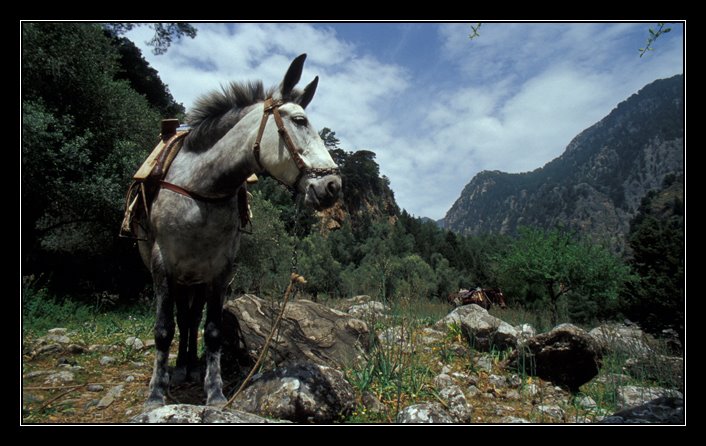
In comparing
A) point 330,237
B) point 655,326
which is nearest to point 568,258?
point 655,326

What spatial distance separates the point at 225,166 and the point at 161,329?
4.92 ft

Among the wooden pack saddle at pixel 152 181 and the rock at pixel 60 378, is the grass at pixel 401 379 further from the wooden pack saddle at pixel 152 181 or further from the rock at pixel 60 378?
the wooden pack saddle at pixel 152 181

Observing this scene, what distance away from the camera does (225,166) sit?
316cm

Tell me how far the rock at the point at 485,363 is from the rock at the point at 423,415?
2.49 meters

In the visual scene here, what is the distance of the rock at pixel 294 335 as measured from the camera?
444 cm

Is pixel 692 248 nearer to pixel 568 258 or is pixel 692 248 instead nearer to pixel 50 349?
pixel 50 349

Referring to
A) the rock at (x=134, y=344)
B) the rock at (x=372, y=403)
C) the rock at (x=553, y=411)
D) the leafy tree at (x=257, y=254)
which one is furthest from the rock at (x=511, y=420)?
the leafy tree at (x=257, y=254)

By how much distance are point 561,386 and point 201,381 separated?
440 cm

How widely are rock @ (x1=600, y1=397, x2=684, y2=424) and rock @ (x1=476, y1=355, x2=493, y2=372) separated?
212 cm

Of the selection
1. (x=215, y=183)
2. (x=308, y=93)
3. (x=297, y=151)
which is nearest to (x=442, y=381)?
(x=297, y=151)

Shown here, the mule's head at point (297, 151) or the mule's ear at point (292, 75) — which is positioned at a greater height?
the mule's ear at point (292, 75)

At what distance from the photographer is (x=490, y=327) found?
241 inches

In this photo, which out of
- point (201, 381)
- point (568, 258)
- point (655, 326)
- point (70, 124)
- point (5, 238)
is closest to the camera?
point (5, 238)

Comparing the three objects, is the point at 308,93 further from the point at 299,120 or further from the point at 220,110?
the point at 220,110
